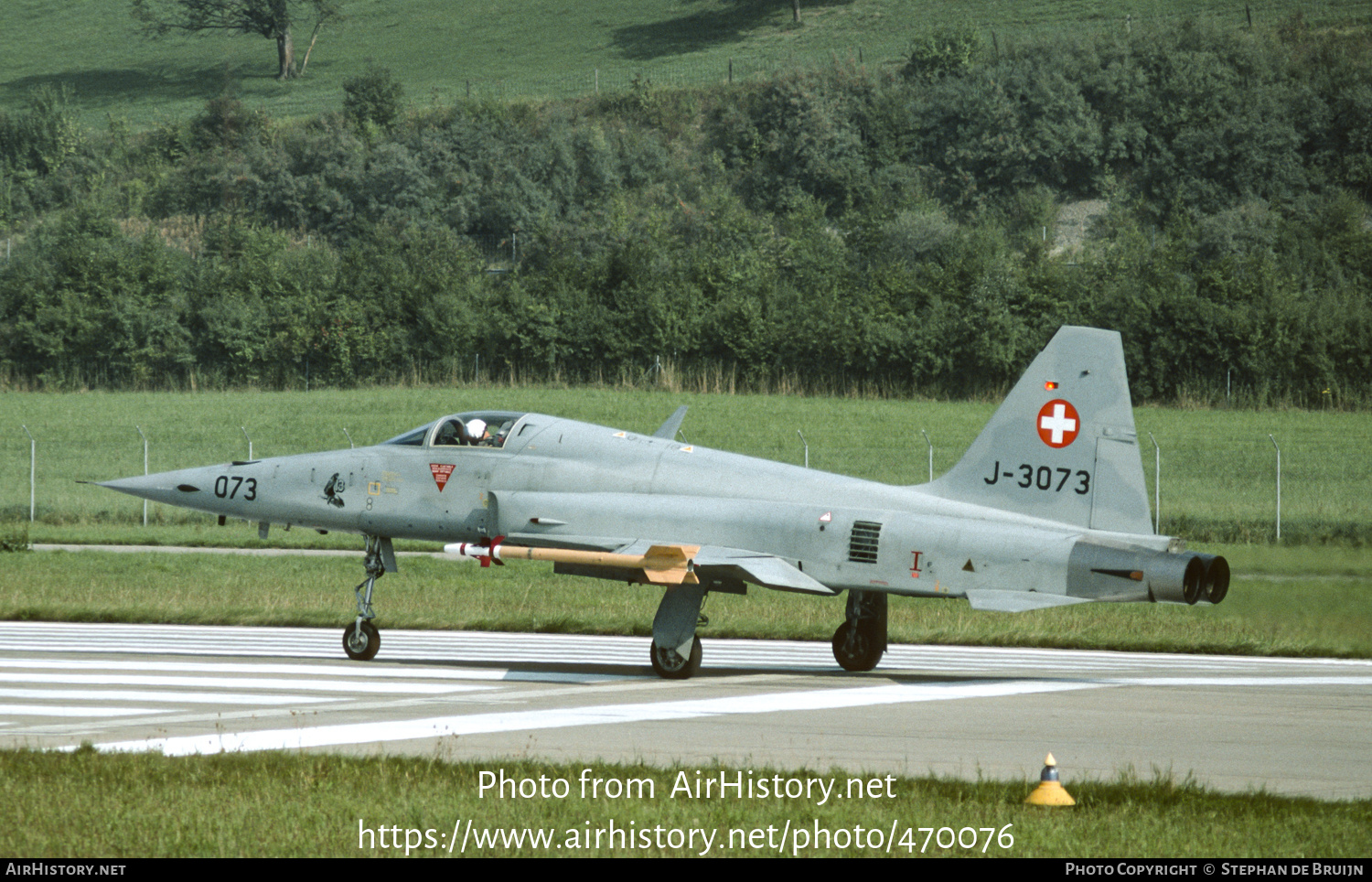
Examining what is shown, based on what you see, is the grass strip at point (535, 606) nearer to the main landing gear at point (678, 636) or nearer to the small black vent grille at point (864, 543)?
the small black vent grille at point (864, 543)

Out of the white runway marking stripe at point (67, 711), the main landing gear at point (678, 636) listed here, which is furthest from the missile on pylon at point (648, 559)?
the white runway marking stripe at point (67, 711)

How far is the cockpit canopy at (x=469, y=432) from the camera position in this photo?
57.7ft

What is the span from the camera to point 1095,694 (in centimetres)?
1485

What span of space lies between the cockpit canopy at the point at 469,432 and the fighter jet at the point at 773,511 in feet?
0.09

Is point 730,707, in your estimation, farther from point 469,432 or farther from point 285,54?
point 285,54

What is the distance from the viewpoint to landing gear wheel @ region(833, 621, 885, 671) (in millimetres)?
16656

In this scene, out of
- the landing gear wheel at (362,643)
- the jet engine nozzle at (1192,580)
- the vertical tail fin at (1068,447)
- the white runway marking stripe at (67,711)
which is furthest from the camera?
the landing gear wheel at (362,643)

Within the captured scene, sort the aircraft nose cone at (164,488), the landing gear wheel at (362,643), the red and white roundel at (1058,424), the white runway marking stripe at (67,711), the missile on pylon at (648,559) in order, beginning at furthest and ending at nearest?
the aircraft nose cone at (164,488) → the landing gear wheel at (362,643) → the missile on pylon at (648,559) → the red and white roundel at (1058,424) → the white runway marking stripe at (67,711)

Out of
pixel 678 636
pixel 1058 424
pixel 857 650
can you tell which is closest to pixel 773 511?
pixel 678 636

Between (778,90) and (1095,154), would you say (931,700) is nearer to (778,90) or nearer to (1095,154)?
(1095,154)

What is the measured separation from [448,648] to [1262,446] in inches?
1217

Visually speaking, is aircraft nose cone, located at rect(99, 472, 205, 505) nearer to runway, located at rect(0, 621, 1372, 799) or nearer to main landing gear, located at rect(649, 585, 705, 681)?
runway, located at rect(0, 621, 1372, 799)

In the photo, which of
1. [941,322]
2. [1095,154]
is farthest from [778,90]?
[941,322]

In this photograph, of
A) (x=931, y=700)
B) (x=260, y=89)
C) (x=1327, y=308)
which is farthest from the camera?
(x=260, y=89)
